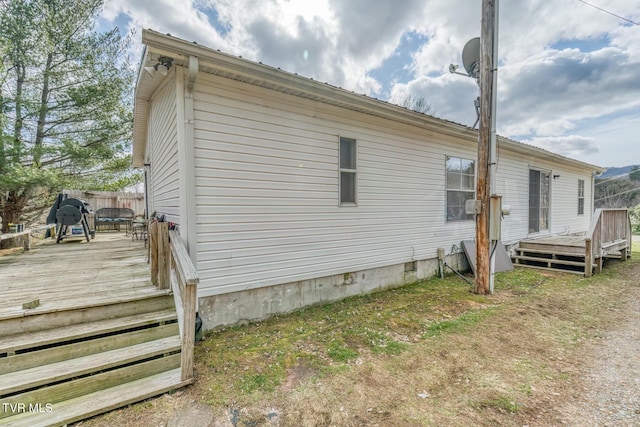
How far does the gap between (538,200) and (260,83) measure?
1003 centimetres

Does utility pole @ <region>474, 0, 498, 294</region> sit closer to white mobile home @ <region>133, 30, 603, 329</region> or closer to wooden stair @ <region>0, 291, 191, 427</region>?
white mobile home @ <region>133, 30, 603, 329</region>

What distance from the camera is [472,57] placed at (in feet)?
18.0

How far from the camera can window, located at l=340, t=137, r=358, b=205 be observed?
4918mm

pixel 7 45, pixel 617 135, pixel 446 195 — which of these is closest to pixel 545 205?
pixel 446 195

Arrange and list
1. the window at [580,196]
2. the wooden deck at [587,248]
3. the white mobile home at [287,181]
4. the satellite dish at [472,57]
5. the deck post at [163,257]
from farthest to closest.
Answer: the window at [580,196] < the wooden deck at [587,248] < the satellite dish at [472,57] < the white mobile home at [287,181] < the deck post at [163,257]

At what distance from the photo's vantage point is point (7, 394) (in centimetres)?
205

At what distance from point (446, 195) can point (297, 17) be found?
5695mm

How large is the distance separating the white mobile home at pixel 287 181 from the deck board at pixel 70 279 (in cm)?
92

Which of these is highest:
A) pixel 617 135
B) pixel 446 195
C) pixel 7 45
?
pixel 7 45

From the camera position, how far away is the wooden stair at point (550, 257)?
705 centimetres

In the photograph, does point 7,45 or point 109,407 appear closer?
point 109,407

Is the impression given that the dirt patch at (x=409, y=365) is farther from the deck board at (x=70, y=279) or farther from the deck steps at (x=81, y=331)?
the deck board at (x=70, y=279)

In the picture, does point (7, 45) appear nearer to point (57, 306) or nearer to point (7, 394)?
point (57, 306)

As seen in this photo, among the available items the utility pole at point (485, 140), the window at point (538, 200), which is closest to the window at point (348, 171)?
the utility pole at point (485, 140)
